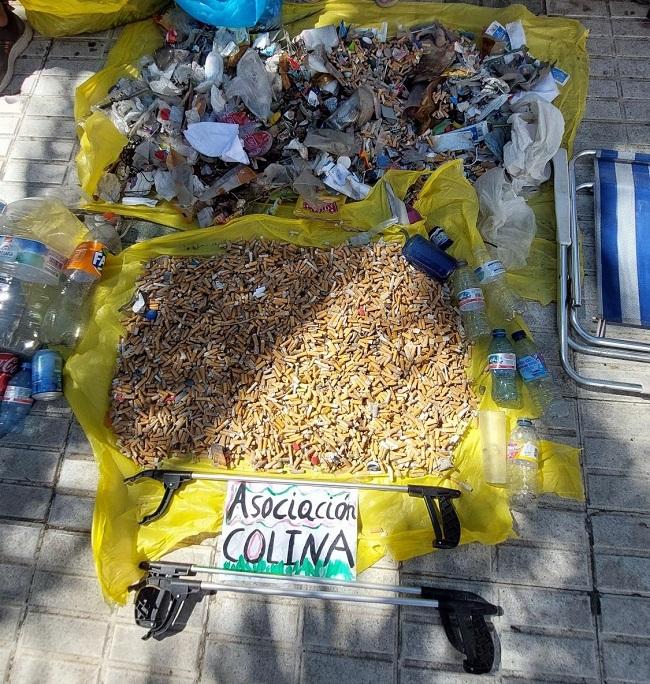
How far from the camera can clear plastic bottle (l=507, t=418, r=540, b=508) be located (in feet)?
9.95

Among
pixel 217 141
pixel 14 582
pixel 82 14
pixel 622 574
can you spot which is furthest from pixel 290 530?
pixel 82 14

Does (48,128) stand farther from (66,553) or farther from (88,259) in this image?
(66,553)

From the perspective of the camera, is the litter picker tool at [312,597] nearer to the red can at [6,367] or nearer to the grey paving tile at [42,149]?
the red can at [6,367]

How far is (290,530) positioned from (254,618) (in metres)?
0.53

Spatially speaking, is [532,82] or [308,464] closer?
[308,464]

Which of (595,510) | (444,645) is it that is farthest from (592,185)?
(444,645)

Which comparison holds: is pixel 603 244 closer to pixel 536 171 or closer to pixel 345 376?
pixel 536 171

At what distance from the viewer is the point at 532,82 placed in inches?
156

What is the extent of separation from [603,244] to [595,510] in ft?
5.82

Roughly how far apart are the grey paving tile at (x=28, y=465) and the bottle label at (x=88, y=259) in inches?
46.4

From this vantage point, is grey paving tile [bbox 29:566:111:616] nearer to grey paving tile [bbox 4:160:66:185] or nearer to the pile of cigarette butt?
the pile of cigarette butt

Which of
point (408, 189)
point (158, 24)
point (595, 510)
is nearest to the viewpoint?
point (595, 510)

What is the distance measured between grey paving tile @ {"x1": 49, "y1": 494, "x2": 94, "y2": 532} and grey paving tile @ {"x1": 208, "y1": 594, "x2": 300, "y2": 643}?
922mm

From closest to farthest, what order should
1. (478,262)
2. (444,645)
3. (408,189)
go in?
1. (444,645)
2. (478,262)
3. (408,189)
